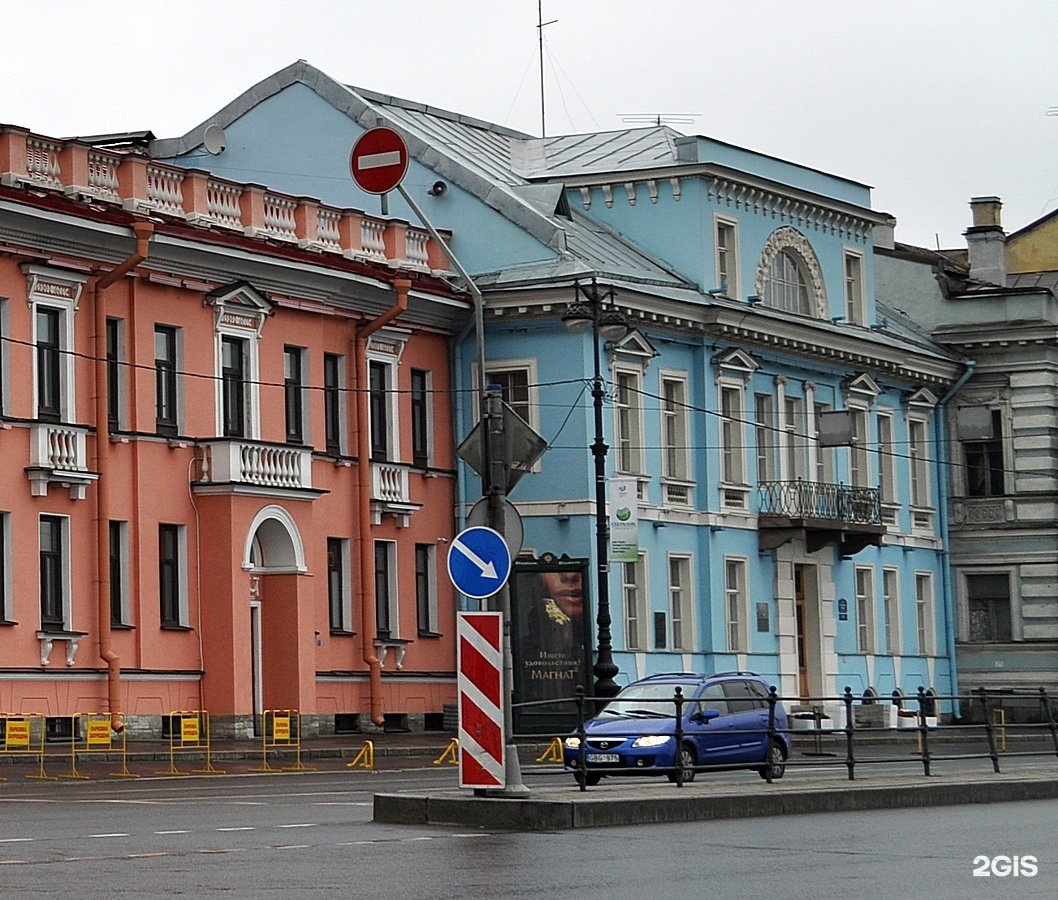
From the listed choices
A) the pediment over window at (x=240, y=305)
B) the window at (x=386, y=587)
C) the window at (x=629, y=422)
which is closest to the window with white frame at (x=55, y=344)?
the pediment over window at (x=240, y=305)

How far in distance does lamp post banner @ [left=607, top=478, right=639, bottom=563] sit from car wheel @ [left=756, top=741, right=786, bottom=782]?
17.8 m

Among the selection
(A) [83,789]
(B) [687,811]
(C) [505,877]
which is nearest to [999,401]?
(A) [83,789]

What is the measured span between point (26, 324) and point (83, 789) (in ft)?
37.5

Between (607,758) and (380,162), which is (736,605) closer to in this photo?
(607,758)

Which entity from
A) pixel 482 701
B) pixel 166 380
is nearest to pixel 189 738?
pixel 166 380

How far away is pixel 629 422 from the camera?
A: 50.7 metres

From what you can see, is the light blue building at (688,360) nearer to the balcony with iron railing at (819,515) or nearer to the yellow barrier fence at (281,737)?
the balcony with iron railing at (819,515)

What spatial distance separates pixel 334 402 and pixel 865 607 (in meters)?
17.9

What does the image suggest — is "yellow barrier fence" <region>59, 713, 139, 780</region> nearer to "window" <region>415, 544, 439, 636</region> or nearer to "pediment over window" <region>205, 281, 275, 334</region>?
"pediment over window" <region>205, 281, 275, 334</region>

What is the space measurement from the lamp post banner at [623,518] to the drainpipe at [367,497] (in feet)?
Answer: 15.6

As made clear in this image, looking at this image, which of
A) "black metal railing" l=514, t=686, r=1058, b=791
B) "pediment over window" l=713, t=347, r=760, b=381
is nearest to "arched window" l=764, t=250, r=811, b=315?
"pediment over window" l=713, t=347, r=760, b=381

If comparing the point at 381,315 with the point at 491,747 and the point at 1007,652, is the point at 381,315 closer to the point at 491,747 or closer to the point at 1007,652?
the point at 1007,652

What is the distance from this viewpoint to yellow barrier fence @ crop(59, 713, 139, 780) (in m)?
34.5

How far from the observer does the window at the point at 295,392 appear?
45.3 meters
